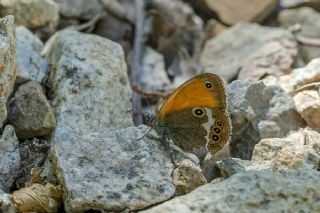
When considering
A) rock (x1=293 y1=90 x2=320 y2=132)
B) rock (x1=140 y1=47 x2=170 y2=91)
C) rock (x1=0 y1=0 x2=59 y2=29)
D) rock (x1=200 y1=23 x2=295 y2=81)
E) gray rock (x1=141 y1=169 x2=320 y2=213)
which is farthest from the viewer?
rock (x1=200 y1=23 x2=295 y2=81)

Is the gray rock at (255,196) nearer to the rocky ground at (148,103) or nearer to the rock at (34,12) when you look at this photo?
the rocky ground at (148,103)

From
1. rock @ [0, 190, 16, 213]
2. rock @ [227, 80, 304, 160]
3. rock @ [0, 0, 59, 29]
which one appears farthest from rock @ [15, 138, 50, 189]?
rock @ [0, 0, 59, 29]

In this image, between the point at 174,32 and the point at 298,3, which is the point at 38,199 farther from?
the point at 298,3

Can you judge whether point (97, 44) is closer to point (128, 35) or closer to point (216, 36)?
point (128, 35)

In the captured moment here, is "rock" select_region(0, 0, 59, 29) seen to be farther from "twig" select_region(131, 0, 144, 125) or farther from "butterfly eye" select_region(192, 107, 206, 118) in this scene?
"butterfly eye" select_region(192, 107, 206, 118)

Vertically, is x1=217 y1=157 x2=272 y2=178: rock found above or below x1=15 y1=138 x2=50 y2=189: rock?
above

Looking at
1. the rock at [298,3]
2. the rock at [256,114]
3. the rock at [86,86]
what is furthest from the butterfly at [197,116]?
the rock at [298,3]

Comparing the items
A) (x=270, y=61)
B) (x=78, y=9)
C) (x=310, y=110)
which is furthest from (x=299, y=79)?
(x=78, y=9)

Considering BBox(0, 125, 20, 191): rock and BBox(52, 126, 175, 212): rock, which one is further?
BBox(0, 125, 20, 191): rock
